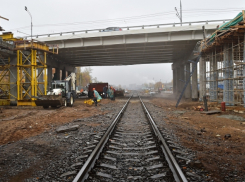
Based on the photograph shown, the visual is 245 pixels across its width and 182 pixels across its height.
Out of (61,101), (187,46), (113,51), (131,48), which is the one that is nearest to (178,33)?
(187,46)

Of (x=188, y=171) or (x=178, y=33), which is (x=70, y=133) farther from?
(x=178, y=33)

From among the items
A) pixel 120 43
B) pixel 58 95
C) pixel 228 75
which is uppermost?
pixel 120 43

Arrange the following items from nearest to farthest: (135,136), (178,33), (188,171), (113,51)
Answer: (188,171) → (135,136) → (178,33) → (113,51)

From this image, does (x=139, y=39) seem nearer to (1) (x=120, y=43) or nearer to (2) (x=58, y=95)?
(1) (x=120, y=43)

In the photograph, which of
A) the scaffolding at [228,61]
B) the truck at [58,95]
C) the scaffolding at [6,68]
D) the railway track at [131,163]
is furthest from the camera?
the scaffolding at [6,68]

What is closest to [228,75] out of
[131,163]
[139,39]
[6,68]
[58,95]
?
[139,39]

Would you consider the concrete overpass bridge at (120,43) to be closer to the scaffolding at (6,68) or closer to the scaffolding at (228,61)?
the scaffolding at (6,68)

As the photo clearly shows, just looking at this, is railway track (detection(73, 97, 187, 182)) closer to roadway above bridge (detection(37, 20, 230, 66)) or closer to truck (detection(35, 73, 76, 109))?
truck (detection(35, 73, 76, 109))

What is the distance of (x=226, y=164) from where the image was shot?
4.11 meters

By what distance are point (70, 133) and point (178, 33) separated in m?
19.6

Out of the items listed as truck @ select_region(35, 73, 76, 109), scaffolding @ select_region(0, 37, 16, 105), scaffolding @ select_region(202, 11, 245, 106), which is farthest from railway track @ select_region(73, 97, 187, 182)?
scaffolding @ select_region(0, 37, 16, 105)

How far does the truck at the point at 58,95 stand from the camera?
15.6 m

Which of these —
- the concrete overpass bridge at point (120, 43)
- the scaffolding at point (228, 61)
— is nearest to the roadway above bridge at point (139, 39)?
the concrete overpass bridge at point (120, 43)

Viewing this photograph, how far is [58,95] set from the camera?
15.8 metres
